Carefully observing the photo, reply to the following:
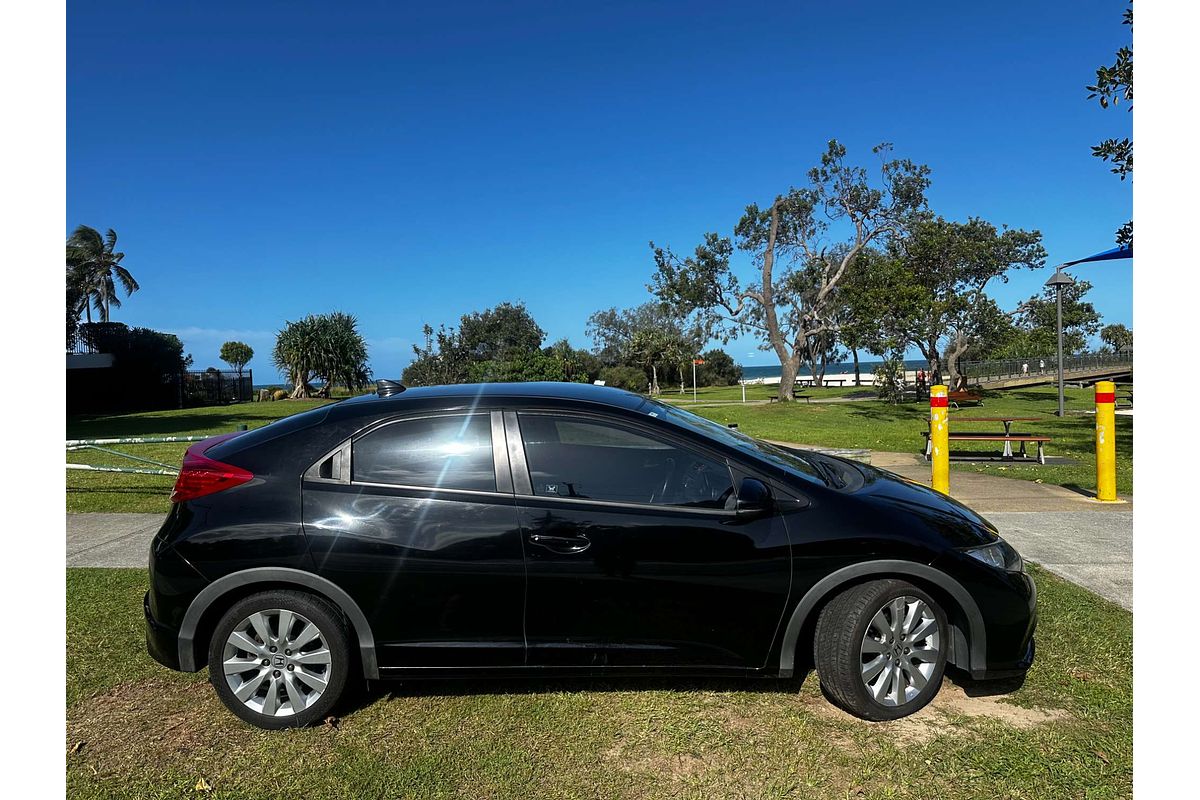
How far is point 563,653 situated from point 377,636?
0.88 metres

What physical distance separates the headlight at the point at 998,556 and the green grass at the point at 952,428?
6677mm

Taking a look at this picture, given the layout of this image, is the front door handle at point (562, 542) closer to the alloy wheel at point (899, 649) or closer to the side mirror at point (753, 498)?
the side mirror at point (753, 498)

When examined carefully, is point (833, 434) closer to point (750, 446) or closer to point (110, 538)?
point (750, 446)

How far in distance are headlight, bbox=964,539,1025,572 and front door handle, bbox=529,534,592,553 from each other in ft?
6.02

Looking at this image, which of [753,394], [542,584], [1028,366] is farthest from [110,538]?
[1028,366]

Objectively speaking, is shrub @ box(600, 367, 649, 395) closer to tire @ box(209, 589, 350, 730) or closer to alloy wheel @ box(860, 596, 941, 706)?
alloy wheel @ box(860, 596, 941, 706)

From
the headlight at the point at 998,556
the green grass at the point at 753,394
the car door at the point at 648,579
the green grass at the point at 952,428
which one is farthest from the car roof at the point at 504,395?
the green grass at the point at 753,394

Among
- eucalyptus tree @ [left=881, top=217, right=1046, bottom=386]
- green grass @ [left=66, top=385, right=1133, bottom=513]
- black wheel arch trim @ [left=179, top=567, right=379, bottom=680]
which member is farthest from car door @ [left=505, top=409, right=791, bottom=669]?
eucalyptus tree @ [left=881, top=217, right=1046, bottom=386]

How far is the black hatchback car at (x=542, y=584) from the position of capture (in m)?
3.20

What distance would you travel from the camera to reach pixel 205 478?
3.35 m

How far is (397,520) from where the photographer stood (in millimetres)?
3244

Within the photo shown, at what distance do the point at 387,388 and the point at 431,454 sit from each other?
834mm

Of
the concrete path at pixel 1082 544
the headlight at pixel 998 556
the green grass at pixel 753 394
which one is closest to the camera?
the headlight at pixel 998 556
